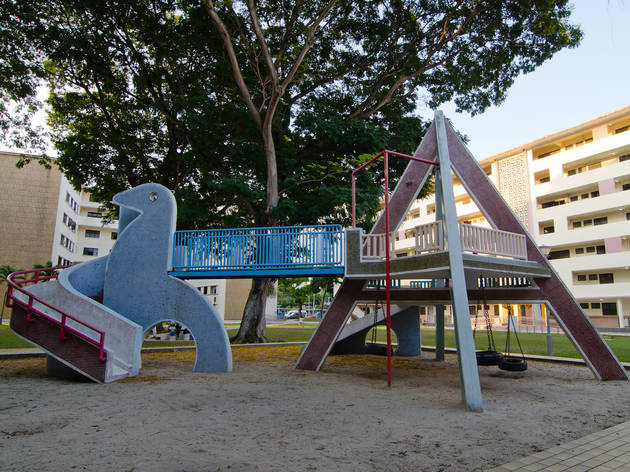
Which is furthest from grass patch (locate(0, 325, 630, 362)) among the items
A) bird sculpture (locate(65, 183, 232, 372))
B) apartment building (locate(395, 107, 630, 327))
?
apartment building (locate(395, 107, 630, 327))

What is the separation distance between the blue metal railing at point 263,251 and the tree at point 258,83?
219 inches

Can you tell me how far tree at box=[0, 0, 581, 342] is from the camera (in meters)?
19.1

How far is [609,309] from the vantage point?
39781mm

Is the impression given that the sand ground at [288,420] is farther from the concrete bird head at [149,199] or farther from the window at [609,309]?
the window at [609,309]

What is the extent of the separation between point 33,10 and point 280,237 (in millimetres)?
15958

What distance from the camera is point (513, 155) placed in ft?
159

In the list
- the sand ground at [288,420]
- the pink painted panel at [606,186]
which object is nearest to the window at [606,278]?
the pink painted panel at [606,186]

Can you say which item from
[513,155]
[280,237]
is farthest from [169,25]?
[513,155]

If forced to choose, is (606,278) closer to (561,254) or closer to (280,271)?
(561,254)

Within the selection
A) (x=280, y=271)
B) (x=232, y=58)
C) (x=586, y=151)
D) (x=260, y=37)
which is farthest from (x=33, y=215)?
(x=586, y=151)

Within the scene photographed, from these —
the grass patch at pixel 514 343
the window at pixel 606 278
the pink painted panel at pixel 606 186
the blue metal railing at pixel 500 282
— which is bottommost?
the grass patch at pixel 514 343

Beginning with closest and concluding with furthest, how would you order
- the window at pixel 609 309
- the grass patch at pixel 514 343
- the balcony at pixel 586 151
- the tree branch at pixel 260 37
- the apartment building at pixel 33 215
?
the tree branch at pixel 260 37 < the grass patch at pixel 514 343 < the balcony at pixel 586 151 < the window at pixel 609 309 < the apartment building at pixel 33 215

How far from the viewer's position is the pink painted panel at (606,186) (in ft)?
128

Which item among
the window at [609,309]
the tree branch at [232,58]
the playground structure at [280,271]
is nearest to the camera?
the playground structure at [280,271]
